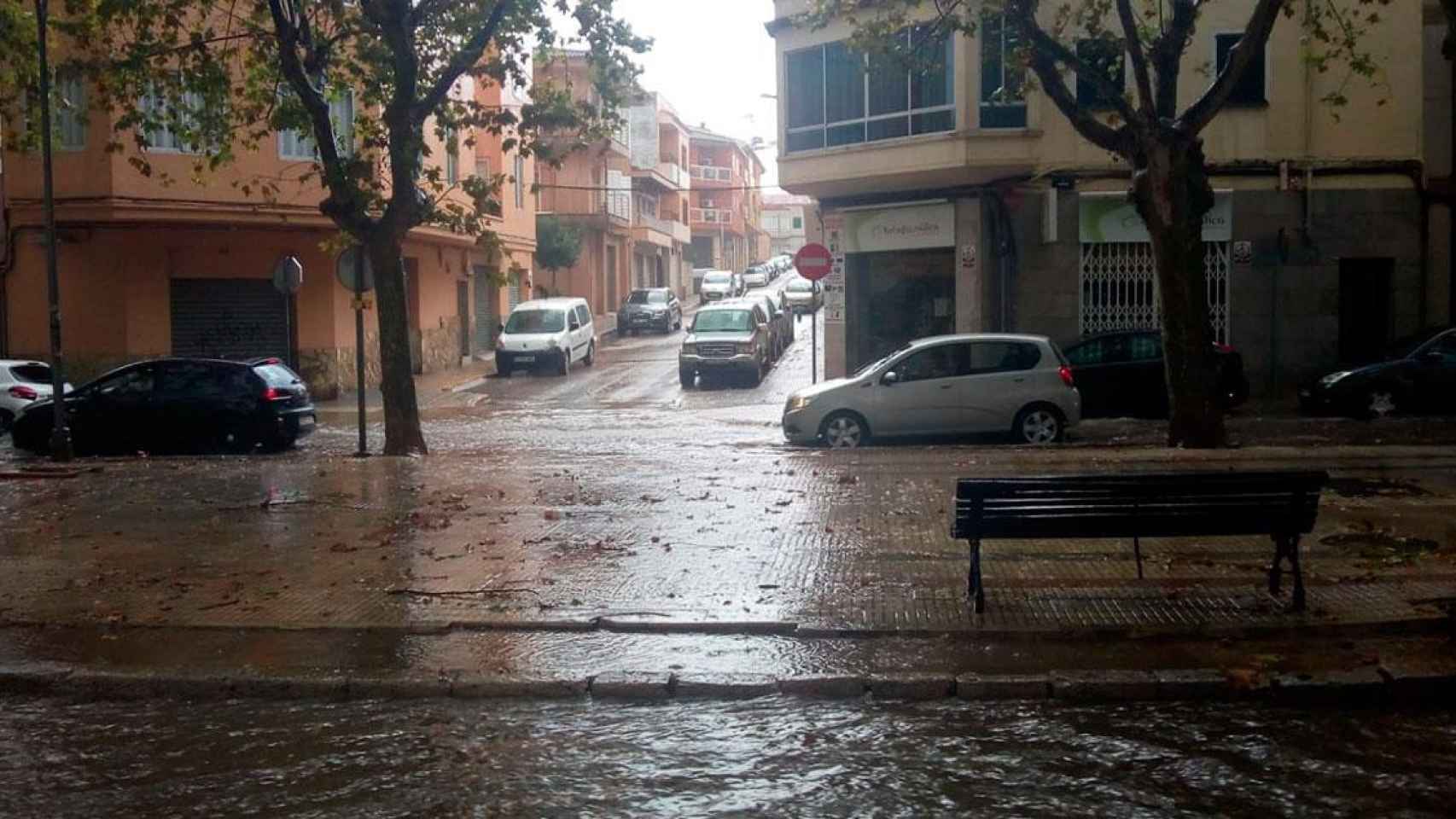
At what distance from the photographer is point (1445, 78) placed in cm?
2544

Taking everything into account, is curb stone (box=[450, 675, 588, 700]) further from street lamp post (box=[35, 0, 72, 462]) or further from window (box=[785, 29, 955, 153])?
window (box=[785, 29, 955, 153])

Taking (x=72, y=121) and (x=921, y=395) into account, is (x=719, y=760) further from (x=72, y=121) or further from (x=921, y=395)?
(x=72, y=121)

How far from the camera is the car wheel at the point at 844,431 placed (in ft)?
61.3

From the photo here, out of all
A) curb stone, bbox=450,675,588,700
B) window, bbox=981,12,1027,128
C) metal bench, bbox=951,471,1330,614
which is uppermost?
window, bbox=981,12,1027,128

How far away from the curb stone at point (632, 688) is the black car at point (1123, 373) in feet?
52.4

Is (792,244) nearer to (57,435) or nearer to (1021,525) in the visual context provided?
(57,435)

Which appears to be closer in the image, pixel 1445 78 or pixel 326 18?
pixel 326 18

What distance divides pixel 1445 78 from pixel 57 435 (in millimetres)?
24008

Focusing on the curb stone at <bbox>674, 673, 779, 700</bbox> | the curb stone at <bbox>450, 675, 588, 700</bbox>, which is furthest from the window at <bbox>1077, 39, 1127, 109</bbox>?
the curb stone at <bbox>450, 675, 588, 700</bbox>

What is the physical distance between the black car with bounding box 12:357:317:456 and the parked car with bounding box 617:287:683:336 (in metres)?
30.3

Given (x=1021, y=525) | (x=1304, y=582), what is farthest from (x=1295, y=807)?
(x=1304, y=582)

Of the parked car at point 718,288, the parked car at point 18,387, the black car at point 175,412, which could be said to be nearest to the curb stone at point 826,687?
the black car at point 175,412

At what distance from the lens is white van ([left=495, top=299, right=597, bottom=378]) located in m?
34.8

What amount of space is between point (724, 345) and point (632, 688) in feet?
78.1
